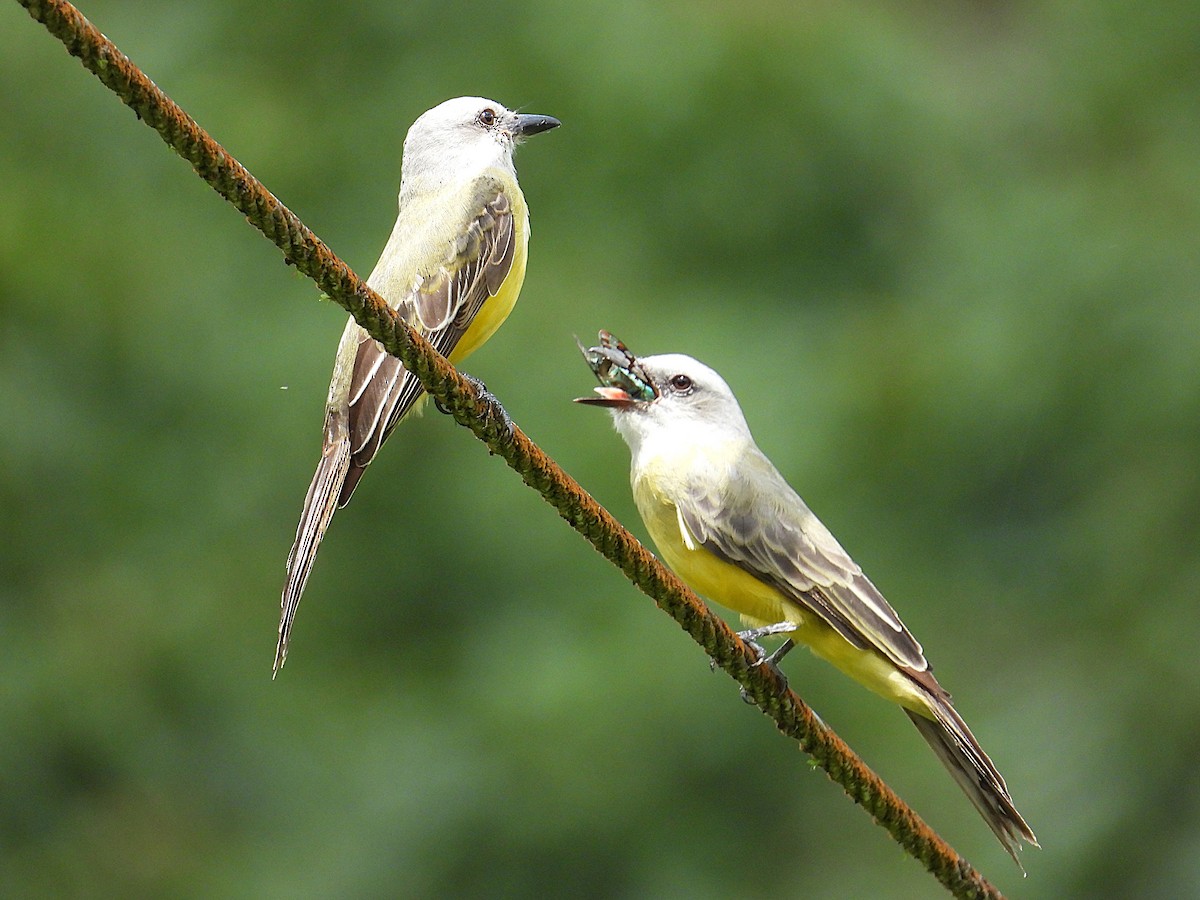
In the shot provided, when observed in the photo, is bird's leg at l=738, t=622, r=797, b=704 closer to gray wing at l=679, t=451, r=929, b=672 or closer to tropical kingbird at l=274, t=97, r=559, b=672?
gray wing at l=679, t=451, r=929, b=672

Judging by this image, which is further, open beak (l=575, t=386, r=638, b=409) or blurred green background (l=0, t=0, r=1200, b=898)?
blurred green background (l=0, t=0, r=1200, b=898)

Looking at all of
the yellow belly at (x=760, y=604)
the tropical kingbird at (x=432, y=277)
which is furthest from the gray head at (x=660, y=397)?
the tropical kingbird at (x=432, y=277)

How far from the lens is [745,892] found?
918 centimetres

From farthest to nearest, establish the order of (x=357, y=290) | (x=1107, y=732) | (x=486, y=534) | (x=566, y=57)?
(x=566, y=57) → (x=486, y=534) → (x=1107, y=732) → (x=357, y=290)

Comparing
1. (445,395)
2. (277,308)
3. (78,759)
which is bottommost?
(78,759)

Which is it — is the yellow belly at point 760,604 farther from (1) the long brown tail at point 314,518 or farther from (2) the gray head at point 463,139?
(2) the gray head at point 463,139

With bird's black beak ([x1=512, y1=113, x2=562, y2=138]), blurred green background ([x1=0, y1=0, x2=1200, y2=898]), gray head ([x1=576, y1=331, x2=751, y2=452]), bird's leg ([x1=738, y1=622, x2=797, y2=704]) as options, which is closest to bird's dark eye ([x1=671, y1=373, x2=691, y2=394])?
gray head ([x1=576, y1=331, x2=751, y2=452])

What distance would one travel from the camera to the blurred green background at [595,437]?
8.89 metres

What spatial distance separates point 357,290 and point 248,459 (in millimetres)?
7829

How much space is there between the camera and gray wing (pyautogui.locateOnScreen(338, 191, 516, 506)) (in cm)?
379

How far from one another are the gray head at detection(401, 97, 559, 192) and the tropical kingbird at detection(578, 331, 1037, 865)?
0.96 metres

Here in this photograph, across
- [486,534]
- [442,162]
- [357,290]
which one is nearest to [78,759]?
[486,534]

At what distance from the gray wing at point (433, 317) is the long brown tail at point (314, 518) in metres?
0.03

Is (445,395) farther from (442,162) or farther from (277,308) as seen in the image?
(277,308)
